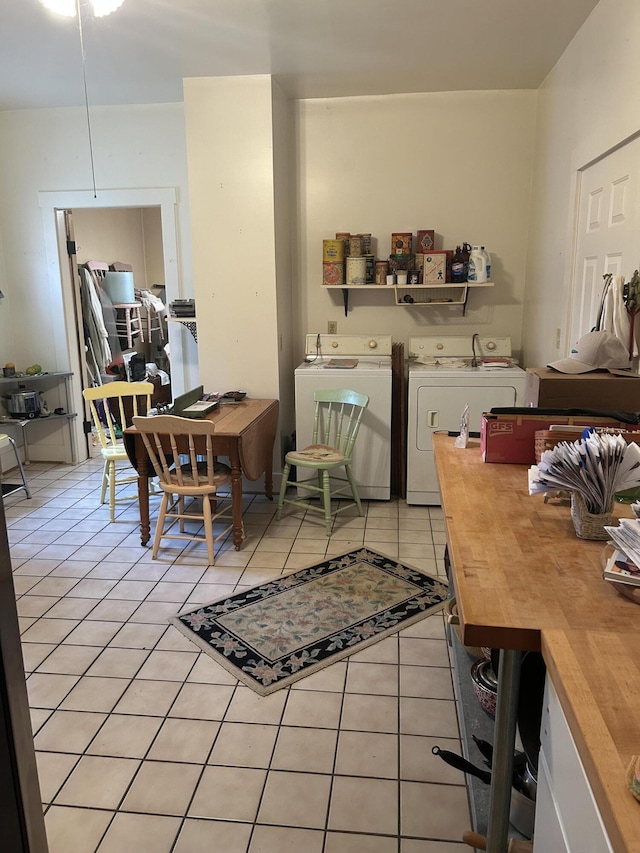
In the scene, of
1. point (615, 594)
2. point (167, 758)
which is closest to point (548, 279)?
point (615, 594)

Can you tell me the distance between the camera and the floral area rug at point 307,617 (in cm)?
239

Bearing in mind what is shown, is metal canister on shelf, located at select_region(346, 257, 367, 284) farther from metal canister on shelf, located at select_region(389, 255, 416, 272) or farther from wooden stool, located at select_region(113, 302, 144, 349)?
wooden stool, located at select_region(113, 302, 144, 349)

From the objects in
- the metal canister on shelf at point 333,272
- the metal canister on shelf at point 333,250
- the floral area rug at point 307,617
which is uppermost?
the metal canister on shelf at point 333,250

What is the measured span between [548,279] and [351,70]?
5.55 feet

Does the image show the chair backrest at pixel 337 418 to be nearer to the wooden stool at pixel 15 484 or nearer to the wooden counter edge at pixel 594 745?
the wooden stool at pixel 15 484

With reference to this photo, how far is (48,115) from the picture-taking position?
447 centimetres

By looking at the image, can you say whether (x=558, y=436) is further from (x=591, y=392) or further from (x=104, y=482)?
(x=104, y=482)

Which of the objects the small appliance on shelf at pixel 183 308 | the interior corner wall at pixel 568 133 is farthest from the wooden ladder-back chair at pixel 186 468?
the interior corner wall at pixel 568 133

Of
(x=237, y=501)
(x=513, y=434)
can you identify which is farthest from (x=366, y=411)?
(x=513, y=434)

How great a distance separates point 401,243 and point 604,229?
164 cm

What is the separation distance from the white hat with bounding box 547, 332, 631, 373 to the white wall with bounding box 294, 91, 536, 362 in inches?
83.5

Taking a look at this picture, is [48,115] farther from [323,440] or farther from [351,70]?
[323,440]

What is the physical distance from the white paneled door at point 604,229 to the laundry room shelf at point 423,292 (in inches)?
39.1

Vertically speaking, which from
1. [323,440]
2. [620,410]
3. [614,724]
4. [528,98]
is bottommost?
[323,440]
